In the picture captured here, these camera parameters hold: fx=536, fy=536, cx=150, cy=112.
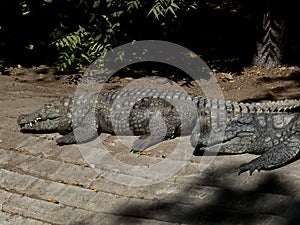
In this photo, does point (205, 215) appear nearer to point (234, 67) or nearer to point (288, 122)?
point (288, 122)

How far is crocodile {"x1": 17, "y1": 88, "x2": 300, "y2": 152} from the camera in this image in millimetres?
6172

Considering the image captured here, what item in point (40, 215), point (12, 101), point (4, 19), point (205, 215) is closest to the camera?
point (205, 215)

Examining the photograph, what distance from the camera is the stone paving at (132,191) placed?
14.9ft

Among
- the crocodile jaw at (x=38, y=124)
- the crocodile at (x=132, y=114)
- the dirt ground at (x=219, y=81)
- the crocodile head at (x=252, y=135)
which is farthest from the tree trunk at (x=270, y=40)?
the crocodile jaw at (x=38, y=124)

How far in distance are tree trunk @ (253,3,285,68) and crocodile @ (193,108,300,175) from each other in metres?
4.08

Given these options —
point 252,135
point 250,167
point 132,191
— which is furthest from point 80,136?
point 250,167

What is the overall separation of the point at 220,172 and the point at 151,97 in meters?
1.64

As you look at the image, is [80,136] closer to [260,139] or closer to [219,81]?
[260,139]

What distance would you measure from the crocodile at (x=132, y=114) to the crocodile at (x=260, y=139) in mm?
586

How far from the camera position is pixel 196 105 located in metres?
6.34

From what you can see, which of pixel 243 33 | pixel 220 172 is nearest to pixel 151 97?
pixel 220 172

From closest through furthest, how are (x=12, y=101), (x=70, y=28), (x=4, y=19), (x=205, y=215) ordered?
(x=205, y=215) < (x=12, y=101) < (x=70, y=28) < (x=4, y=19)

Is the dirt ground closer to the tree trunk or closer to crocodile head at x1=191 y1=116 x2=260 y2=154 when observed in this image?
the tree trunk

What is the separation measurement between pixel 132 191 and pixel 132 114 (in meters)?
1.46
